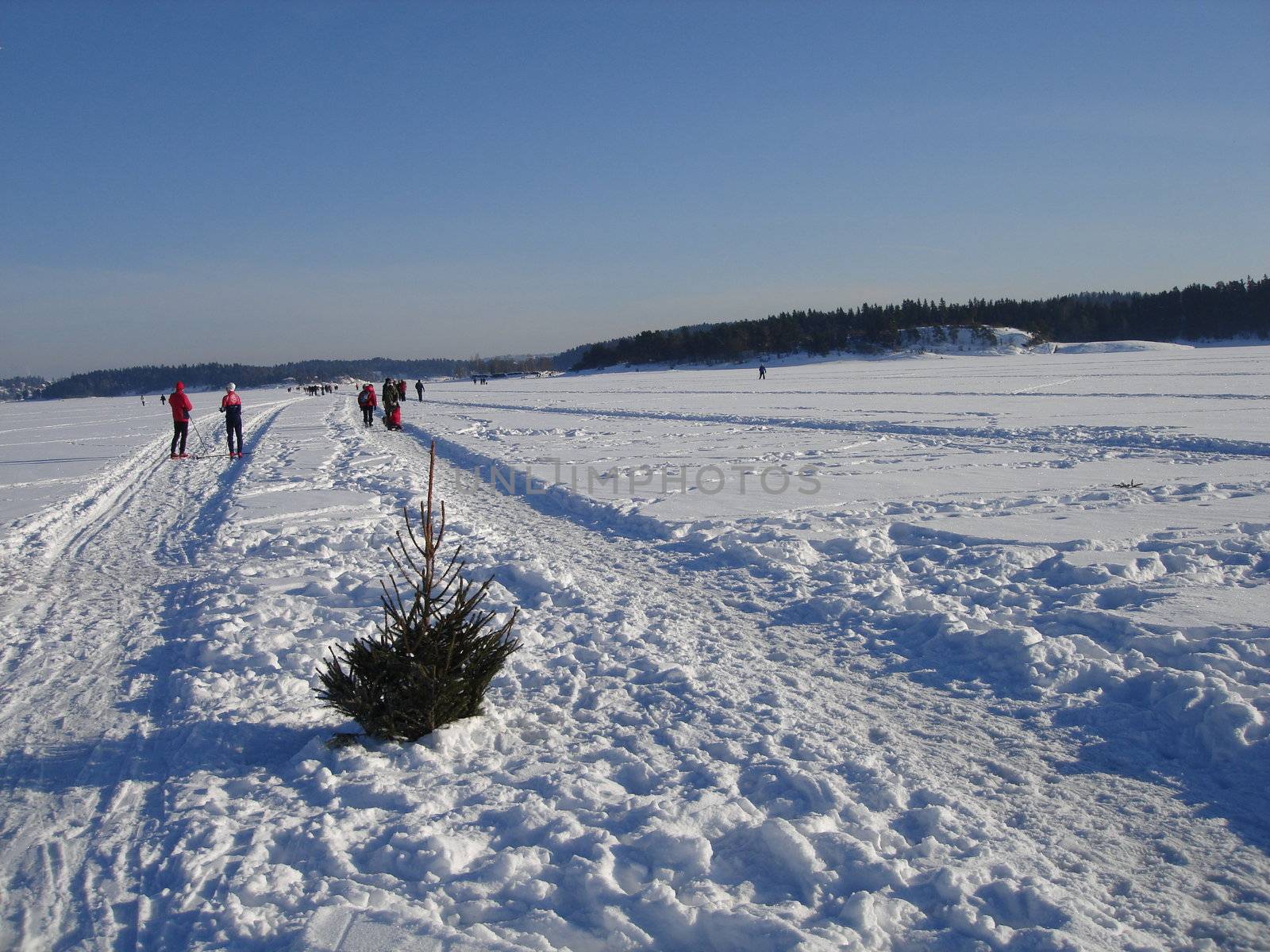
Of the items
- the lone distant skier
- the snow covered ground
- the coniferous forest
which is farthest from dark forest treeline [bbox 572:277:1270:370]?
the snow covered ground

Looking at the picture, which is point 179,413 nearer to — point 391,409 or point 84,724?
point 391,409

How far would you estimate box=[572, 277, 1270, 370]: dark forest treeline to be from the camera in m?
105

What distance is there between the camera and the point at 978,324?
11419cm

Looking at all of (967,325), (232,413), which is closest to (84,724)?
(232,413)

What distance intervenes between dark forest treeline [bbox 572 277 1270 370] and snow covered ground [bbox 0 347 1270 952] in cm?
10785

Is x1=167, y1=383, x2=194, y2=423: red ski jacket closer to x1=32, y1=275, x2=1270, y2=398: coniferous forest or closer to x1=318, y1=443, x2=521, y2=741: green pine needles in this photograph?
x1=318, y1=443, x2=521, y2=741: green pine needles

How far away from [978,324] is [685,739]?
12307cm

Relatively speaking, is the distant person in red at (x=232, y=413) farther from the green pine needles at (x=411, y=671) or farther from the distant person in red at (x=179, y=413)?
the green pine needles at (x=411, y=671)

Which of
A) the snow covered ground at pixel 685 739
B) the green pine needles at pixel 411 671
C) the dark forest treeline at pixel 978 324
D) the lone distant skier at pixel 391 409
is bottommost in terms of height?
the snow covered ground at pixel 685 739

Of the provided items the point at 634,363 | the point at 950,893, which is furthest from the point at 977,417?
the point at 634,363

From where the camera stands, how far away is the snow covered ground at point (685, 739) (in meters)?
2.84

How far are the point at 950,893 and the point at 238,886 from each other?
2648mm

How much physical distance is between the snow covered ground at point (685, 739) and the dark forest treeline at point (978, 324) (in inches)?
4246

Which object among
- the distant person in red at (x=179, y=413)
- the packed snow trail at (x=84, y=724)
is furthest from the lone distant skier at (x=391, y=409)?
the packed snow trail at (x=84, y=724)
